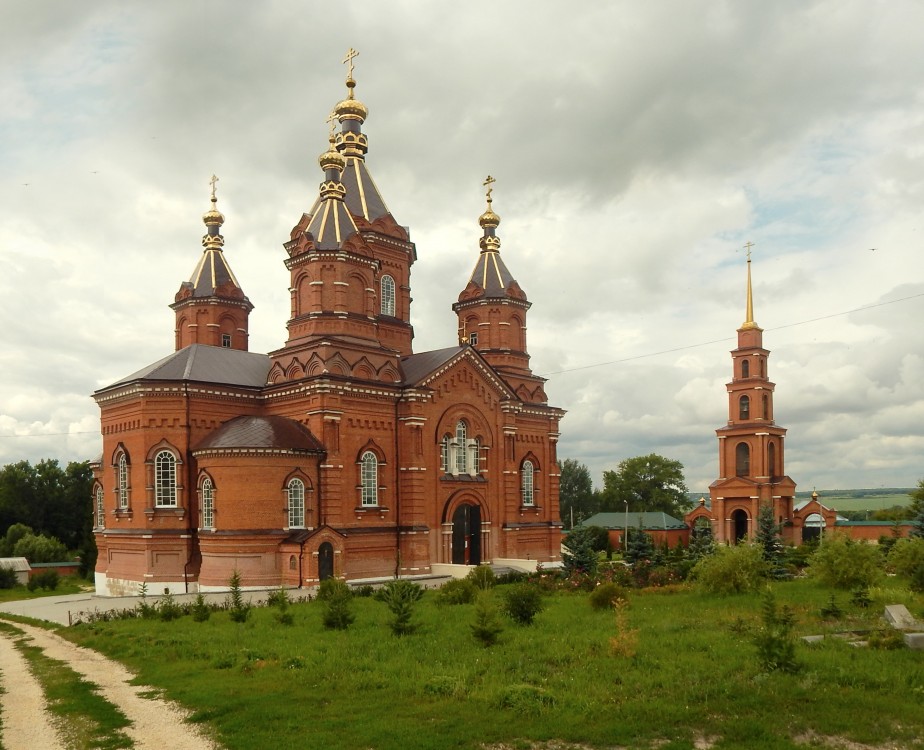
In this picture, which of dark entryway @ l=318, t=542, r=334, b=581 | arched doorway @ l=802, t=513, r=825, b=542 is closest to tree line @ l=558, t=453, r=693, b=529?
arched doorway @ l=802, t=513, r=825, b=542

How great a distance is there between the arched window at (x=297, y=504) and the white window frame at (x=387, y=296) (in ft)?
31.1

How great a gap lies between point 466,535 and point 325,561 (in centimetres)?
702

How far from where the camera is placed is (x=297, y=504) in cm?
2920

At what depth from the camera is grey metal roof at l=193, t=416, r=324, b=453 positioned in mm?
28453

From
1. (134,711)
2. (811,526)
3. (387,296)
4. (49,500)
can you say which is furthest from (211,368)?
(811,526)

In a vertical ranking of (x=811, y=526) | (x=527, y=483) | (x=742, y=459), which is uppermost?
(x=742, y=459)

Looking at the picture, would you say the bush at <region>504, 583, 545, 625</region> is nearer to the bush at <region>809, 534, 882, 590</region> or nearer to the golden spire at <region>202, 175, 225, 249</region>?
the bush at <region>809, 534, 882, 590</region>

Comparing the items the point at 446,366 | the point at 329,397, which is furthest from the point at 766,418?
the point at 329,397

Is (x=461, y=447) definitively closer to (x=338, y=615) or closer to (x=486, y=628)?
(x=338, y=615)

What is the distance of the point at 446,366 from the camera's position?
3312 centimetres

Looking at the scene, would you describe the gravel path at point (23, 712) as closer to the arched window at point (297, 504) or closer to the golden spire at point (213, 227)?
the arched window at point (297, 504)

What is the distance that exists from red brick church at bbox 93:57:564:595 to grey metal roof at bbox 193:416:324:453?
0.07 meters

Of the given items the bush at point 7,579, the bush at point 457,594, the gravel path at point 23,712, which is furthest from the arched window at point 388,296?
the gravel path at point 23,712

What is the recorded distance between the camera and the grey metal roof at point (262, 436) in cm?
2845
